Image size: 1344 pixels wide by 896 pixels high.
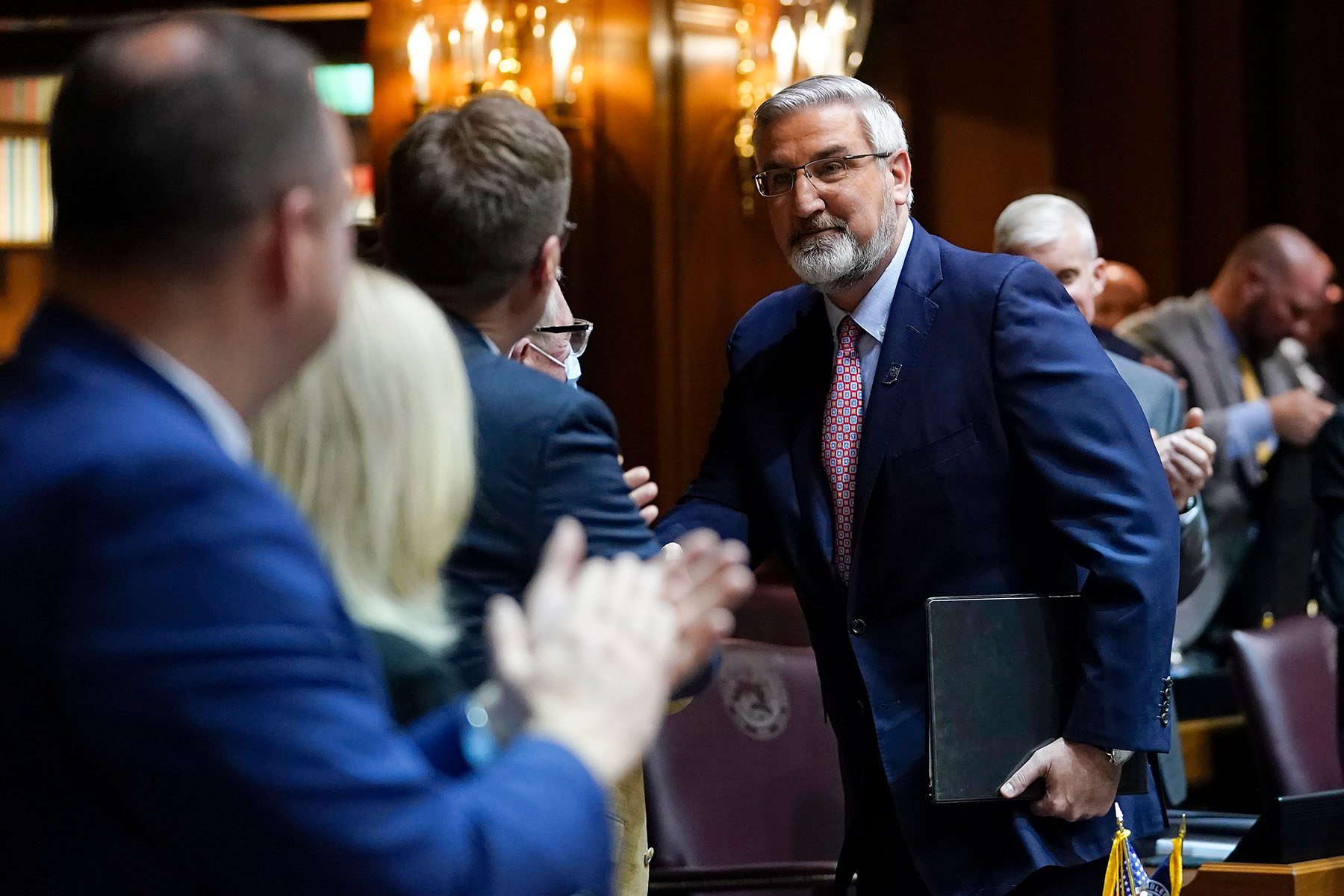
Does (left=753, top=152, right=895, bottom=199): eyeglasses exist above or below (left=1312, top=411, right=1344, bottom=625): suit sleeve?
above

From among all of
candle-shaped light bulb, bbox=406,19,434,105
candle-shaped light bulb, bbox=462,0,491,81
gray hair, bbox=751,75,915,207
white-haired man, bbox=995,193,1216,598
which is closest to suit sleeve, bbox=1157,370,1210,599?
white-haired man, bbox=995,193,1216,598

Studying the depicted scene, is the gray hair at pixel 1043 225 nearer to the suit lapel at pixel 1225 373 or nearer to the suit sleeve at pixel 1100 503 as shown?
the suit sleeve at pixel 1100 503

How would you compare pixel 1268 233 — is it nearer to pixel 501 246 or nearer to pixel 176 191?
pixel 501 246

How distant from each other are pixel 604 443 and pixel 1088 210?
6.03m

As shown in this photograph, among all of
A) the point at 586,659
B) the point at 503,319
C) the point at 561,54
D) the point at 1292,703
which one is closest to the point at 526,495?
the point at 503,319

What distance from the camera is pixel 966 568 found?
2158 mm

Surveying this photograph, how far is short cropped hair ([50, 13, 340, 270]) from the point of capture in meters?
0.95

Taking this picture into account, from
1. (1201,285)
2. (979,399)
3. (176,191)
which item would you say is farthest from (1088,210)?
(176,191)

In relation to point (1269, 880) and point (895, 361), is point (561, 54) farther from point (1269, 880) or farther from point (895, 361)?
point (1269, 880)

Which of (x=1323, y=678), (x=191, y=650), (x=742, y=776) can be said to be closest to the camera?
(x=191, y=650)

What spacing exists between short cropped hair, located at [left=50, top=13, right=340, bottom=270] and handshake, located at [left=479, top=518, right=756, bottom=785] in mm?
296

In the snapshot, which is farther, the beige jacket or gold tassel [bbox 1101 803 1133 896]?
gold tassel [bbox 1101 803 1133 896]

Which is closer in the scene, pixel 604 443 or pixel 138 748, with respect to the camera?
pixel 138 748

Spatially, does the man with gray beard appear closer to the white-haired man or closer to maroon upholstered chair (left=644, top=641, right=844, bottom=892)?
maroon upholstered chair (left=644, top=641, right=844, bottom=892)
